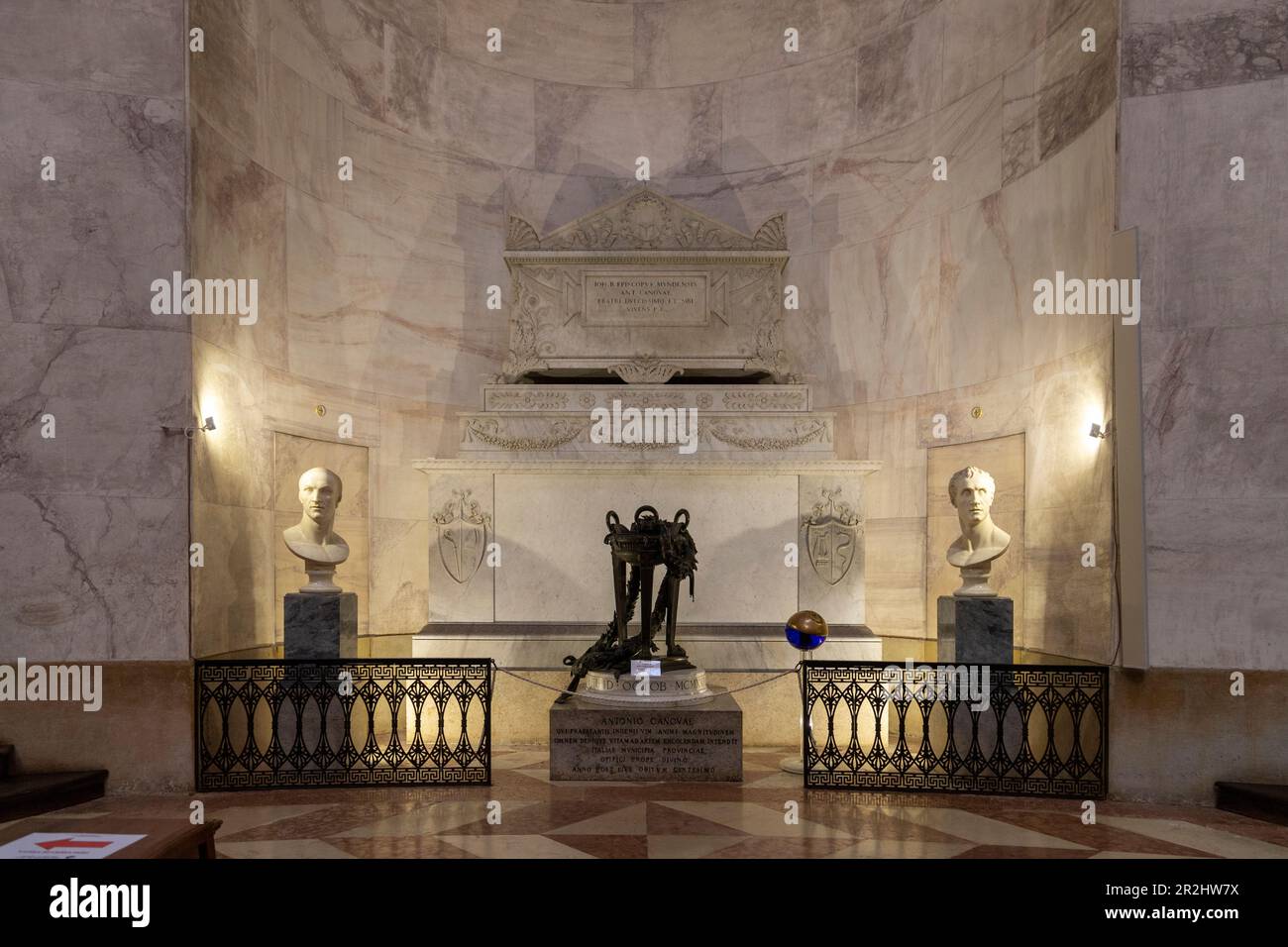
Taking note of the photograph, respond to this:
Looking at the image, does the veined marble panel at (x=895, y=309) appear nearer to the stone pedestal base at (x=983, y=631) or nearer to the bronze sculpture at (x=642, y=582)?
the stone pedestal base at (x=983, y=631)

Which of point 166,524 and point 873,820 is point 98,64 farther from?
point 873,820

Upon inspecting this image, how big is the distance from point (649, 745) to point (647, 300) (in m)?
5.54

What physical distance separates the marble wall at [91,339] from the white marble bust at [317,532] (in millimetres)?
995

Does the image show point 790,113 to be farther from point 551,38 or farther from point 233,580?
point 233,580

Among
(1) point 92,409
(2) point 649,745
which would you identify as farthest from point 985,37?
(1) point 92,409

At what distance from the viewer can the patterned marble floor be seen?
526cm

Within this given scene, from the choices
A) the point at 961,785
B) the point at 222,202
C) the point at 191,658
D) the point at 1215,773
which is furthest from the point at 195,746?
the point at 1215,773

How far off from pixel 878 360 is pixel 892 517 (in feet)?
6.73

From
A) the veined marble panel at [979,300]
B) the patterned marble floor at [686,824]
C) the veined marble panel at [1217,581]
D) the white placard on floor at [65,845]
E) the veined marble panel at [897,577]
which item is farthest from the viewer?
the veined marble panel at [897,577]

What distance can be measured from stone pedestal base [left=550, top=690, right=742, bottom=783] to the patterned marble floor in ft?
0.38

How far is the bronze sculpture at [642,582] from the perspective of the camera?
704cm

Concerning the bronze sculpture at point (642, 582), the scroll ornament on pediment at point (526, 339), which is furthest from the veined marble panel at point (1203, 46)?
the scroll ornament on pediment at point (526, 339)

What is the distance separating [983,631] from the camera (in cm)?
722

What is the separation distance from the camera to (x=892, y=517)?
10266 millimetres
